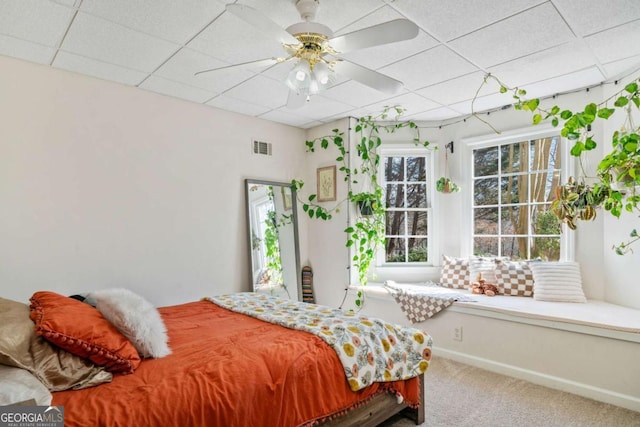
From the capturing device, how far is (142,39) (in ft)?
7.66

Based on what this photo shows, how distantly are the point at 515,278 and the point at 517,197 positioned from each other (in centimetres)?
87

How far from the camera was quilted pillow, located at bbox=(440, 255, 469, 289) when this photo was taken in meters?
3.85

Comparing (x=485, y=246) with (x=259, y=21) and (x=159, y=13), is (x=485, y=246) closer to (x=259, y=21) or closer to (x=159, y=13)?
(x=259, y=21)

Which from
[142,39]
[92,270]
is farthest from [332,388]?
[142,39]

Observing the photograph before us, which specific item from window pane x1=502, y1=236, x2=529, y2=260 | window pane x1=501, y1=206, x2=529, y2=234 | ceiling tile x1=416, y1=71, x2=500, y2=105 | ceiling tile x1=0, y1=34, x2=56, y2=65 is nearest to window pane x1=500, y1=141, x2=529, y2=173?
window pane x1=501, y1=206, x2=529, y2=234

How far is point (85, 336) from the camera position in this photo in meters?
1.54

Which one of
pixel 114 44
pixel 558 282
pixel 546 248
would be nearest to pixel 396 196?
pixel 546 248

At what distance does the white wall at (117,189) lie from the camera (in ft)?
8.49

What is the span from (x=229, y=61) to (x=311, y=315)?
189 centimetres

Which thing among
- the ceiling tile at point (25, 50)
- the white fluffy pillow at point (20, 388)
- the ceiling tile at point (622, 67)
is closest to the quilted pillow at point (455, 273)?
the ceiling tile at point (622, 67)

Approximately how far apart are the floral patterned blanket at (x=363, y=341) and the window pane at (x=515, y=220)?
6.94 feet

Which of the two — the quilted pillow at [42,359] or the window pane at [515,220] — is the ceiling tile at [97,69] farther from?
the window pane at [515,220]

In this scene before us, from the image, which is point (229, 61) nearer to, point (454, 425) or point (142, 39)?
point (142, 39)

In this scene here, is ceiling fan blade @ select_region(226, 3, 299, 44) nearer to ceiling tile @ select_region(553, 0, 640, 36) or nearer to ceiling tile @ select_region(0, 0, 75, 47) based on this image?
ceiling tile @ select_region(0, 0, 75, 47)
